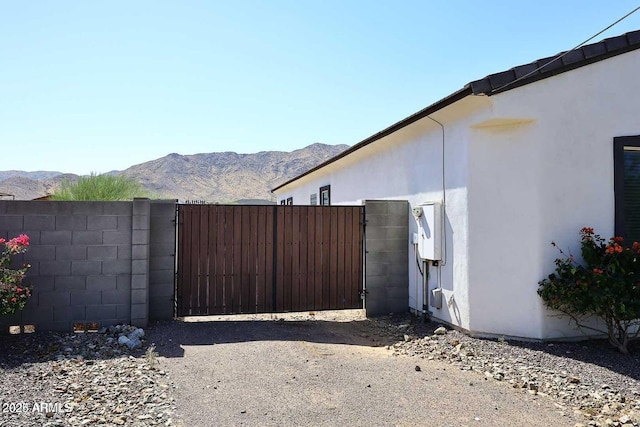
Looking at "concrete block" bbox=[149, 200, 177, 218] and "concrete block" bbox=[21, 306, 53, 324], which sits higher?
"concrete block" bbox=[149, 200, 177, 218]

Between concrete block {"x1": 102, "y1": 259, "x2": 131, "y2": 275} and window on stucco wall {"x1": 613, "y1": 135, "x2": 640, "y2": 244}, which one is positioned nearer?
window on stucco wall {"x1": 613, "y1": 135, "x2": 640, "y2": 244}

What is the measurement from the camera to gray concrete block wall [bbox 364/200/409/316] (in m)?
7.48

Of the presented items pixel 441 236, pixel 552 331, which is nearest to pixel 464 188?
pixel 441 236

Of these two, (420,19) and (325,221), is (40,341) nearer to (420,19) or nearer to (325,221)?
(325,221)

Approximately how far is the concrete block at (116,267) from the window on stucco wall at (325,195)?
929 centimetres

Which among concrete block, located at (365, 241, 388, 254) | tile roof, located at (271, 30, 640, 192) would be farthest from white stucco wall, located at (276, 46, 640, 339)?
concrete block, located at (365, 241, 388, 254)

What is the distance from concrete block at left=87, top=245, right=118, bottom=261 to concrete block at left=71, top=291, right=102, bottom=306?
512 millimetres

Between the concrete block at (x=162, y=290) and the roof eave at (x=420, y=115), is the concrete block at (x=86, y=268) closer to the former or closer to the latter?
the concrete block at (x=162, y=290)

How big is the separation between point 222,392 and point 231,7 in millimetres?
7705

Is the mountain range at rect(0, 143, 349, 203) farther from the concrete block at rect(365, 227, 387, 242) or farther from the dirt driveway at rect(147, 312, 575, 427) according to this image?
the dirt driveway at rect(147, 312, 575, 427)

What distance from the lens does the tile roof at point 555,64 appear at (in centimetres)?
545

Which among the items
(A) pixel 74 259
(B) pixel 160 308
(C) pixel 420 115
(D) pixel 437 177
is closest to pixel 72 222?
(A) pixel 74 259

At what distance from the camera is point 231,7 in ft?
28.1

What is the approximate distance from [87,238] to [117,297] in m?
1.00
